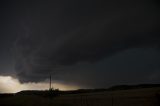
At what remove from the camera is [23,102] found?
38.2 metres

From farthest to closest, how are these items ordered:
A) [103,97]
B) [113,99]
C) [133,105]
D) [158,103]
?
[103,97] < [113,99] < [133,105] < [158,103]

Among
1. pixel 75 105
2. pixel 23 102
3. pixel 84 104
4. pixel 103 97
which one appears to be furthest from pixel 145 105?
pixel 23 102

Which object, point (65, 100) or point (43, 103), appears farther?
point (43, 103)

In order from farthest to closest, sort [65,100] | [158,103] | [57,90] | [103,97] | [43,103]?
[57,90] → [43,103] → [65,100] → [103,97] → [158,103]

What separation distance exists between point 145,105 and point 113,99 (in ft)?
15.1

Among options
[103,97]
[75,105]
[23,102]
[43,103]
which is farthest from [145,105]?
[23,102]

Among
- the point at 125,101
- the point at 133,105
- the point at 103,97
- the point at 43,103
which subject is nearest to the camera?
the point at 133,105

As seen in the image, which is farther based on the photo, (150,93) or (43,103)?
(43,103)

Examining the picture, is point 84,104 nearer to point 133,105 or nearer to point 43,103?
point 133,105

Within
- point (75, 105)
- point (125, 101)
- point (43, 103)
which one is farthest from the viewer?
point (43, 103)

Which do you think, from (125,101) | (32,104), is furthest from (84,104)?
(32,104)

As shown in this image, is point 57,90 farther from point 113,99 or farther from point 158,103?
point 158,103

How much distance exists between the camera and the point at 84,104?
91.1ft

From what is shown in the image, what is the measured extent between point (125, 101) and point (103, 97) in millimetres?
4060
